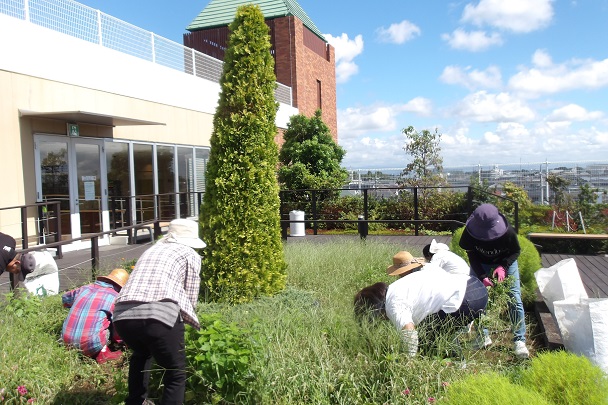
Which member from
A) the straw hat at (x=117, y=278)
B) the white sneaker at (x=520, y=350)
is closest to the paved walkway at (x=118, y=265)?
the straw hat at (x=117, y=278)

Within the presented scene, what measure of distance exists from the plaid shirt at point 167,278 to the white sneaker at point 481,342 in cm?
195

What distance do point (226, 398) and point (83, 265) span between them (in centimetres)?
586

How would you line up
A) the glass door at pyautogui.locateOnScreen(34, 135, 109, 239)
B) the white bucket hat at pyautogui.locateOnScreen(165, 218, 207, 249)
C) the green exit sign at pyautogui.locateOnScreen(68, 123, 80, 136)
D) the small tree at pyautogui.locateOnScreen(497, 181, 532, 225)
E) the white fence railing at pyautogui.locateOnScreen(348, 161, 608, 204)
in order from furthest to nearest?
1. the white fence railing at pyautogui.locateOnScreen(348, 161, 608, 204)
2. the small tree at pyautogui.locateOnScreen(497, 181, 532, 225)
3. the green exit sign at pyautogui.locateOnScreen(68, 123, 80, 136)
4. the glass door at pyautogui.locateOnScreen(34, 135, 109, 239)
5. the white bucket hat at pyautogui.locateOnScreen(165, 218, 207, 249)

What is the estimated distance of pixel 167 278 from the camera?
3.49 meters

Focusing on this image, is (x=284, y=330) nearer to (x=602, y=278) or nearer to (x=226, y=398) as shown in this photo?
(x=226, y=398)

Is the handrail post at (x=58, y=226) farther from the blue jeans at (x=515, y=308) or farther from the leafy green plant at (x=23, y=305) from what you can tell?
the blue jeans at (x=515, y=308)

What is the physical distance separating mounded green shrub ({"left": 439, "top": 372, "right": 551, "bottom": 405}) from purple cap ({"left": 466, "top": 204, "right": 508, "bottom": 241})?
216 centimetres

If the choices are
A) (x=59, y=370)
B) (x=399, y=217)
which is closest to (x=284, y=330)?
(x=59, y=370)

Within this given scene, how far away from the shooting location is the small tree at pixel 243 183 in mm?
5406

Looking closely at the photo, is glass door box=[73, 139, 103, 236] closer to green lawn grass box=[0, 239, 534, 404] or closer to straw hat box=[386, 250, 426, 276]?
green lawn grass box=[0, 239, 534, 404]

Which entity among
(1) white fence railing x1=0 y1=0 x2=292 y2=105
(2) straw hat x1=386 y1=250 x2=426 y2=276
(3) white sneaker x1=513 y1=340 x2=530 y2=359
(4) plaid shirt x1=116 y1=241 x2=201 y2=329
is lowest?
(3) white sneaker x1=513 y1=340 x2=530 y2=359

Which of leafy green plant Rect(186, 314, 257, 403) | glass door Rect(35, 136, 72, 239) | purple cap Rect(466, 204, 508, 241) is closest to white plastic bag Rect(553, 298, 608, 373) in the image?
purple cap Rect(466, 204, 508, 241)

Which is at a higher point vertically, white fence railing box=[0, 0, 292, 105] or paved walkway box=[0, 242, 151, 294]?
white fence railing box=[0, 0, 292, 105]

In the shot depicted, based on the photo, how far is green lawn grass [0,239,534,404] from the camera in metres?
3.31
